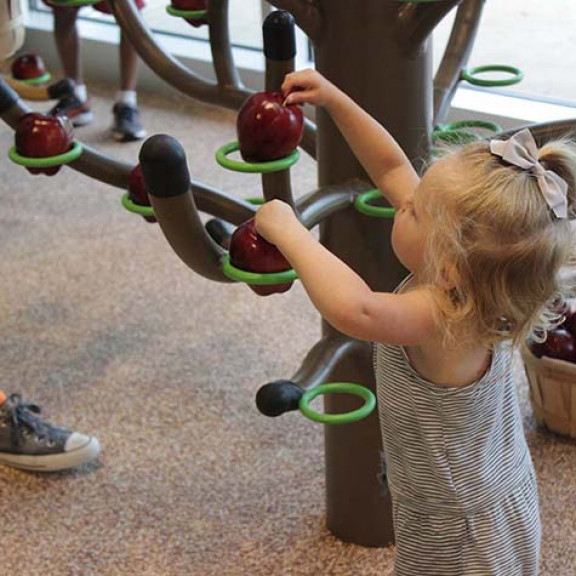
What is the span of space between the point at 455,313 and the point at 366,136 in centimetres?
28

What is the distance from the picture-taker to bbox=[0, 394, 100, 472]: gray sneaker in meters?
1.85

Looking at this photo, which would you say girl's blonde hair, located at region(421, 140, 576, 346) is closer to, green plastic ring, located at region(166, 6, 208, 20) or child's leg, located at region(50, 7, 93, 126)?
green plastic ring, located at region(166, 6, 208, 20)

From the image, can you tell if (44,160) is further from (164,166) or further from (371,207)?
(371,207)

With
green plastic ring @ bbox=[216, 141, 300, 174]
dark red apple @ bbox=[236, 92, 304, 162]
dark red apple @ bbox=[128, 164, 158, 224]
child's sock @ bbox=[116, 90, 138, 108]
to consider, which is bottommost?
child's sock @ bbox=[116, 90, 138, 108]

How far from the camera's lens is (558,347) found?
6.04 feet

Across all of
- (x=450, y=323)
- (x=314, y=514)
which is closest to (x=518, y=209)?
(x=450, y=323)

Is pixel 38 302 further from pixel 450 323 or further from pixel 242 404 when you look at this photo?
pixel 450 323

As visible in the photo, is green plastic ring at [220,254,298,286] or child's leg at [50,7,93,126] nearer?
green plastic ring at [220,254,298,286]

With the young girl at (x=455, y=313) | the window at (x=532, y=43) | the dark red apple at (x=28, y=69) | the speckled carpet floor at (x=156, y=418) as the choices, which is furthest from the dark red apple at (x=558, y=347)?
the window at (x=532, y=43)

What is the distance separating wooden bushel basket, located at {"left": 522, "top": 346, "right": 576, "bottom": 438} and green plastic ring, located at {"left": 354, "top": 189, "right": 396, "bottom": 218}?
54 cm

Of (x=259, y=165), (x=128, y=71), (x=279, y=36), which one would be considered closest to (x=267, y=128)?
(x=259, y=165)

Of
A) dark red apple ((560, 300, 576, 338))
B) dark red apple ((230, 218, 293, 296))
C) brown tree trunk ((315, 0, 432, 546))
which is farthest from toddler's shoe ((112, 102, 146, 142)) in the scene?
dark red apple ((230, 218, 293, 296))

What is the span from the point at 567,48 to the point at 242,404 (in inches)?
69.0

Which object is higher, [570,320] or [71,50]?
[570,320]
